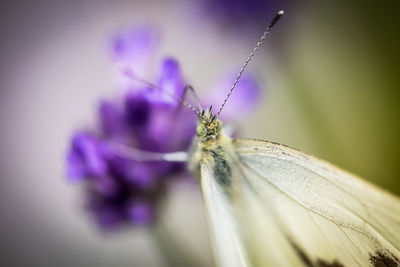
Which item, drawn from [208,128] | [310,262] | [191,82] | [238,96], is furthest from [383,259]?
[191,82]

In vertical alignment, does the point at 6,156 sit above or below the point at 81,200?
below

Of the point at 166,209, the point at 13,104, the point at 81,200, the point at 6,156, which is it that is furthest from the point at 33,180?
the point at 166,209

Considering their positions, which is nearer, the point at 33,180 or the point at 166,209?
the point at 166,209

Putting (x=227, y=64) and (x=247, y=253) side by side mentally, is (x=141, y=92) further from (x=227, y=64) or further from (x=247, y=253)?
(x=227, y=64)

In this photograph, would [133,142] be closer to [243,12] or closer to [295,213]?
[295,213]

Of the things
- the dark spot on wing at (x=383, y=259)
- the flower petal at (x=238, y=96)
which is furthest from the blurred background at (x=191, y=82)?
the dark spot on wing at (x=383, y=259)

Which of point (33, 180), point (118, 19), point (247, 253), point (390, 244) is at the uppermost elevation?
point (118, 19)
